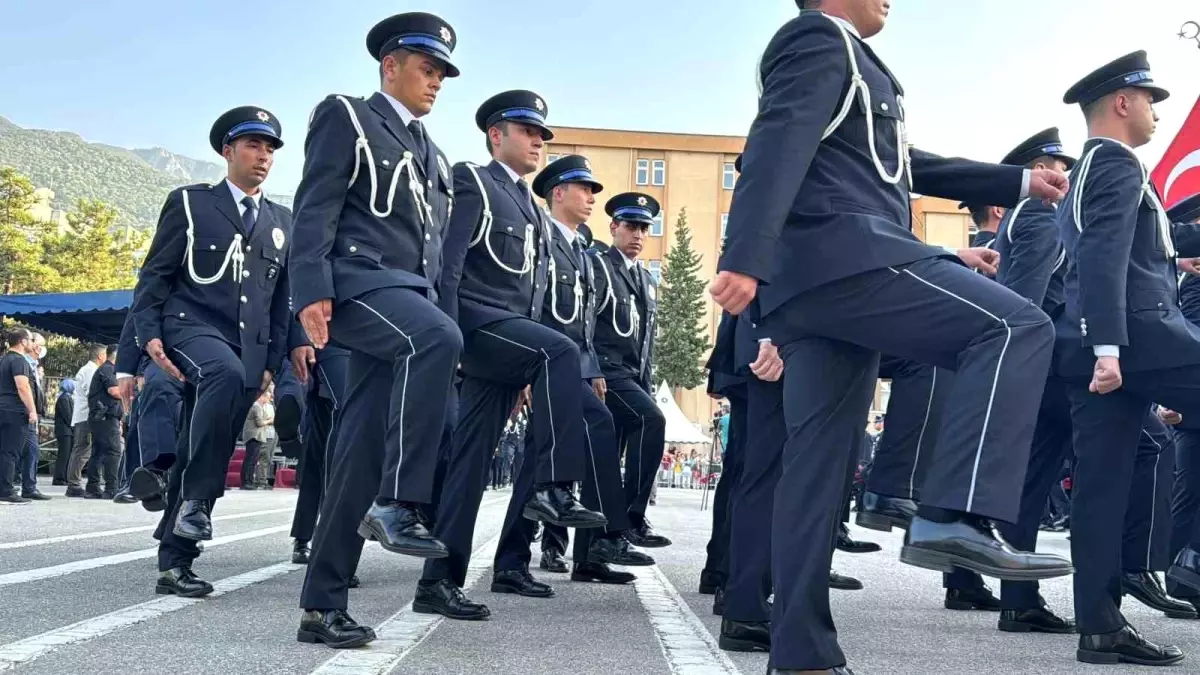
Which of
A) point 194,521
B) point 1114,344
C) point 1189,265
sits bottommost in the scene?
point 194,521

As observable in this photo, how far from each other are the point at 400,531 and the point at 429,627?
0.71 m

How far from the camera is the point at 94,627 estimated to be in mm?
4156

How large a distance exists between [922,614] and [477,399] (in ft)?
7.72

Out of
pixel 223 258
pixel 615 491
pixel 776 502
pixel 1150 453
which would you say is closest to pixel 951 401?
pixel 776 502

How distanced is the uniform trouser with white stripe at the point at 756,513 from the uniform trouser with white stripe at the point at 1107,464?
116 cm

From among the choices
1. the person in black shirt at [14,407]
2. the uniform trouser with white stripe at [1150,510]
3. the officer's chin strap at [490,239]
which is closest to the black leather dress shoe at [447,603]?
the officer's chin strap at [490,239]

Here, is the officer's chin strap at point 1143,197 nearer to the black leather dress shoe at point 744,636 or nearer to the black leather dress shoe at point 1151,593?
the black leather dress shoe at point 1151,593

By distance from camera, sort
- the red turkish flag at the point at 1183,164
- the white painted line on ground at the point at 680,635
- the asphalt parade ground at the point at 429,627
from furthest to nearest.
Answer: the red turkish flag at the point at 1183,164 < the white painted line on ground at the point at 680,635 < the asphalt parade ground at the point at 429,627

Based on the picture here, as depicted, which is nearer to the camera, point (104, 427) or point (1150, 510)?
point (1150, 510)

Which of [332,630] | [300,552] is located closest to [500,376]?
[332,630]

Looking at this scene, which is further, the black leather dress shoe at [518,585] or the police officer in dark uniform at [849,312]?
the black leather dress shoe at [518,585]

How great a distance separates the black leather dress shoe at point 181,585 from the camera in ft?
→ 17.4

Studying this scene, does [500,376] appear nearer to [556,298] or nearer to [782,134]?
[556,298]

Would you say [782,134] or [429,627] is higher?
[782,134]
